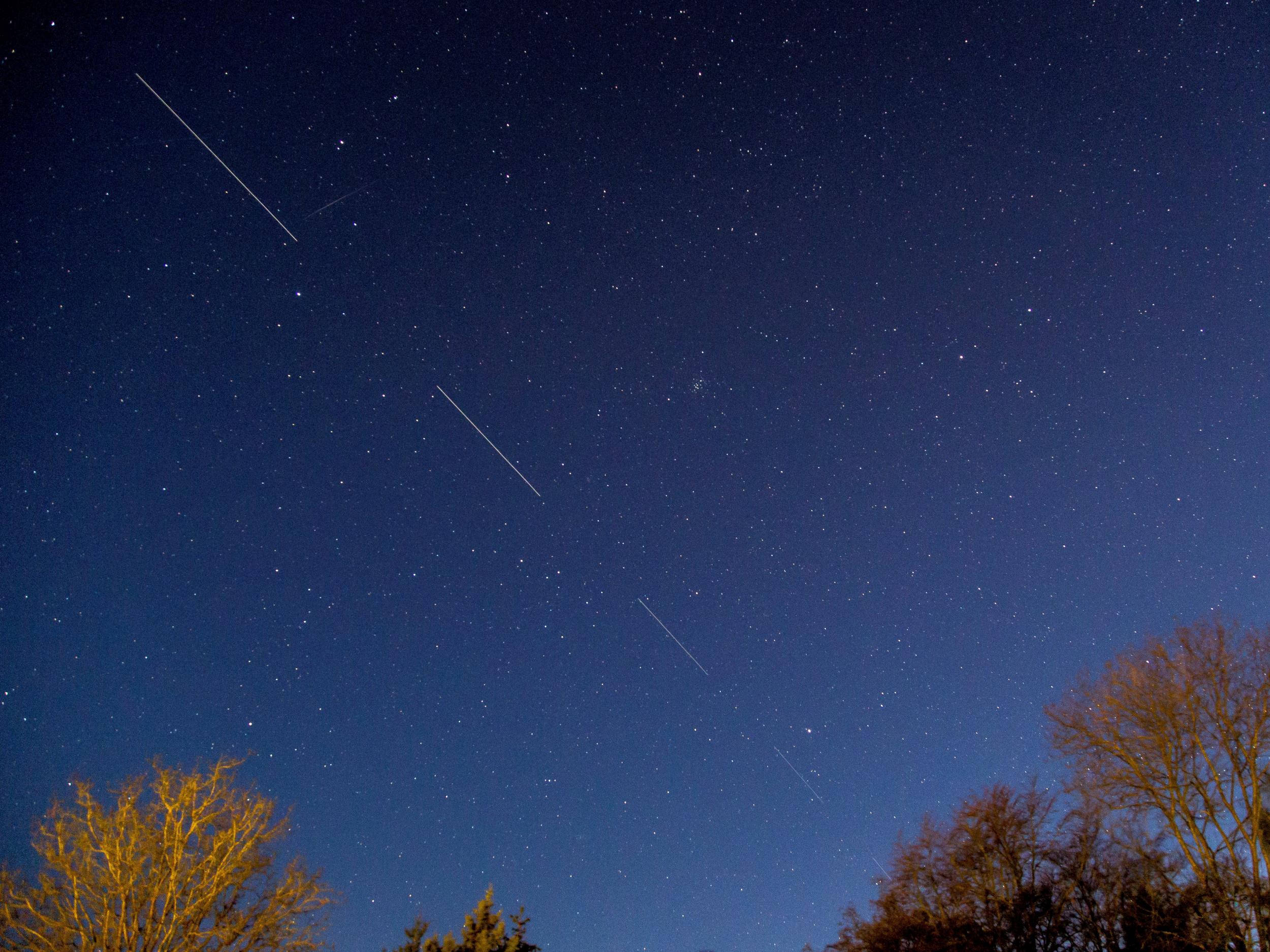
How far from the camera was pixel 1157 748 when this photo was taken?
53.3 ft

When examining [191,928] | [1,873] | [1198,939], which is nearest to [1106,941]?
[1198,939]

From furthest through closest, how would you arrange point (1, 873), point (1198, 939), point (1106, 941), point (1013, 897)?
point (1013, 897) → point (1106, 941) → point (1198, 939) → point (1, 873)

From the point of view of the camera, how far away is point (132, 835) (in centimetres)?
1511

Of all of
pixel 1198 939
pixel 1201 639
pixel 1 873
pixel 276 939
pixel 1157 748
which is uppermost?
pixel 1201 639

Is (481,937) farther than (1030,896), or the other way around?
(1030,896)

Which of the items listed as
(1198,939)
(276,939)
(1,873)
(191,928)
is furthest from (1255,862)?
(1,873)

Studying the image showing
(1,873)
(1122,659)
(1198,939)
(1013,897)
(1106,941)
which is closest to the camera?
(1,873)

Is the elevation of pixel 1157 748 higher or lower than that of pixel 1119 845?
higher

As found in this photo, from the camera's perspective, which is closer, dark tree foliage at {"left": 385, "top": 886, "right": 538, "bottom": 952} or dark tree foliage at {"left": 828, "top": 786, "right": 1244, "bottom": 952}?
dark tree foliage at {"left": 385, "top": 886, "right": 538, "bottom": 952}

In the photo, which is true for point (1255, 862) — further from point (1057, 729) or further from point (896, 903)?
point (896, 903)

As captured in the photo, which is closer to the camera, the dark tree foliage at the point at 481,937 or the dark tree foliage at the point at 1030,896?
the dark tree foliage at the point at 481,937

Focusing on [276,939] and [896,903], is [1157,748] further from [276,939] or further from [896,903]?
[276,939]

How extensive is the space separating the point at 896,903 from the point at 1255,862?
37.6 feet

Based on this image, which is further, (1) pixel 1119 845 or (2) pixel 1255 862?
(1) pixel 1119 845
